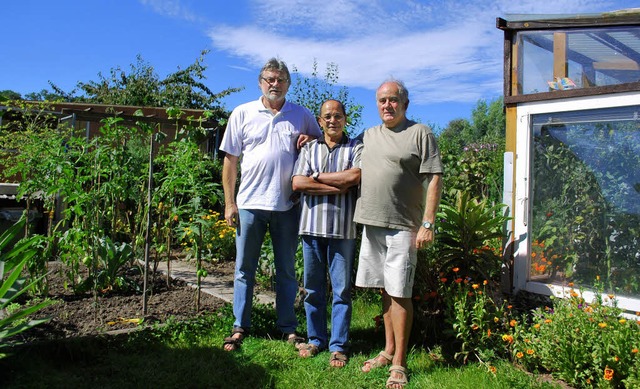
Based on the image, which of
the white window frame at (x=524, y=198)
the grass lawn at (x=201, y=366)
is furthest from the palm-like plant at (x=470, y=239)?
the grass lawn at (x=201, y=366)

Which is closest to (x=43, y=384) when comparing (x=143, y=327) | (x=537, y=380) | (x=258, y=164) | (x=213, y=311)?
(x=143, y=327)

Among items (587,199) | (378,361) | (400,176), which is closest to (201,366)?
(378,361)

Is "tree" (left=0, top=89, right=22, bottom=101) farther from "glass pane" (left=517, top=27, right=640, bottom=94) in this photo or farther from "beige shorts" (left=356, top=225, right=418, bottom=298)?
"glass pane" (left=517, top=27, right=640, bottom=94)

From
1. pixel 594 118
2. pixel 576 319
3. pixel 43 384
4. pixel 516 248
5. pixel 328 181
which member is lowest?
pixel 43 384

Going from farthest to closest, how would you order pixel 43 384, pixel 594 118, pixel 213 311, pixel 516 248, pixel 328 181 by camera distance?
1. pixel 213 311
2. pixel 516 248
3. pixel 594 118
4. pixel 328 181
5. pixel 43 384

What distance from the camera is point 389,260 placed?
3150mm

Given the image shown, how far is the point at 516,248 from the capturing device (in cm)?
392

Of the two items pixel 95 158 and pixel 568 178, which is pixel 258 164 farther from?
pixel 568 178

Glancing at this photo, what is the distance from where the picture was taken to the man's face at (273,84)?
11.7 feet

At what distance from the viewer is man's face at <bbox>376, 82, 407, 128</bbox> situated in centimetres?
318

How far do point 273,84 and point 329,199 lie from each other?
2.94ft

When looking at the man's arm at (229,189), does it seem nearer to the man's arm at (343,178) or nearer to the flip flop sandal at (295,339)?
the man's arm at (343,178)

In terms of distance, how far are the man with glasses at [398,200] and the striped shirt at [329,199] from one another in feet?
0.39

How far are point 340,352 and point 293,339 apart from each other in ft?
1.43
